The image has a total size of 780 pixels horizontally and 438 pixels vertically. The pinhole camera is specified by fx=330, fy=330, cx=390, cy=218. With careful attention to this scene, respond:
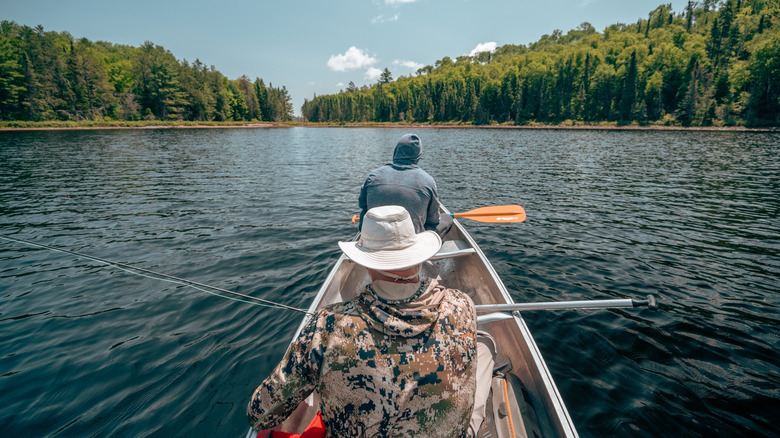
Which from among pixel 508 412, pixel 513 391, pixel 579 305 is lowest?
pixel 513 391

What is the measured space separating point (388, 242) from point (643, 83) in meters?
105

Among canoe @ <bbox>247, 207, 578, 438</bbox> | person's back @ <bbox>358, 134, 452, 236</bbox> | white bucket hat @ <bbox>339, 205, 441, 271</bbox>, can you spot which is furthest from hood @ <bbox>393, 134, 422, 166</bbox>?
white bucket hat @ <bbox>339, 205, 441, 271</bbox>

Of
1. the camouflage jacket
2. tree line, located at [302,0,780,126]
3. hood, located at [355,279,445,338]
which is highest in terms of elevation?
tree line, located at [302,0,780,126]

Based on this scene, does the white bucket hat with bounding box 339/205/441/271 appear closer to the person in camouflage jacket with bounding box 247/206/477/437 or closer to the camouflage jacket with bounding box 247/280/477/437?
the person in camouflage jacket with bounding box 247/206/477/437

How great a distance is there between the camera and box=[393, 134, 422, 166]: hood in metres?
5.04

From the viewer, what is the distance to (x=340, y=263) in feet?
17.7

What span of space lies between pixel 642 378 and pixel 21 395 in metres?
7.67

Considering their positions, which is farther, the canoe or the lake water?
the lake water

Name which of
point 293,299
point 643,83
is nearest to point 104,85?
point 293,299

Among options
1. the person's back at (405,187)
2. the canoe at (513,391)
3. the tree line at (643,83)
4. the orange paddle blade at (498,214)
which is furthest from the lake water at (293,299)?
the tree line at (643,83)

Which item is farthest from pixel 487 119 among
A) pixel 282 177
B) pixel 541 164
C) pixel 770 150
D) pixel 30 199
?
pixel 30 199

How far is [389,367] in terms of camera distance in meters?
1.58

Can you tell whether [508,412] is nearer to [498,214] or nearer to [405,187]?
[405,187]

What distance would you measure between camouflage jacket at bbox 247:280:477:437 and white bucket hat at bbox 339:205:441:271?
0.58 ft
